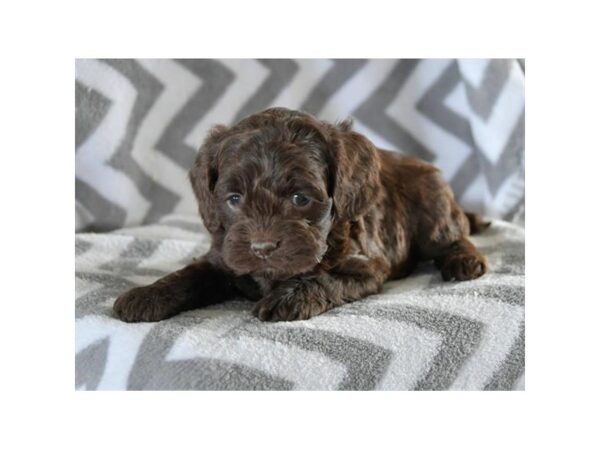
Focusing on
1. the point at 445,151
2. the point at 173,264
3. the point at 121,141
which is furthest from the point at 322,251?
the point at 445,151

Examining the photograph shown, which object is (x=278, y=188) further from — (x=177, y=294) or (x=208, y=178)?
(x=177, y=294)

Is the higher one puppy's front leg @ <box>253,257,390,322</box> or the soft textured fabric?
the soft textured fabric

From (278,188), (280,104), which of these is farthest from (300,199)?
(280,104)

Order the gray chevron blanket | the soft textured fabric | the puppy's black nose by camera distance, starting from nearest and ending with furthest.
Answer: the gray chevron blanket
the puppy's black nose
the soft textured fabric

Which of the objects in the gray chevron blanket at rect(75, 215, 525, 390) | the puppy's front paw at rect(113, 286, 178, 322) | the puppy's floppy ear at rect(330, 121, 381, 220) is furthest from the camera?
the puppy's floppy ear at rect(330, 121, 381, 220)

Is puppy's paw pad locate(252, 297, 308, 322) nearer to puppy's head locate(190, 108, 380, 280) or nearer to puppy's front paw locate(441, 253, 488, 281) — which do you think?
puppy's head locate(190, 108, 380, 280)

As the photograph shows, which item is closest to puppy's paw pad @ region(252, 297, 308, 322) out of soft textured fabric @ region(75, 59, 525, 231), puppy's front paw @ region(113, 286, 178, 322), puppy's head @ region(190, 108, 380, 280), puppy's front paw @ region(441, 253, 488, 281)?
puppy's head @ region(190, 108, 380, 280)

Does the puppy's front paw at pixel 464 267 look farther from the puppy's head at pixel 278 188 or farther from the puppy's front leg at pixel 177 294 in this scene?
the puppy's front leg at pixel 177 294
